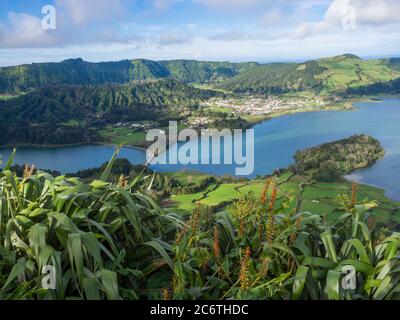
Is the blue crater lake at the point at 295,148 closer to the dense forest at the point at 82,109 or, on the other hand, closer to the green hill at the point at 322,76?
the dense forest at the point at 82,109

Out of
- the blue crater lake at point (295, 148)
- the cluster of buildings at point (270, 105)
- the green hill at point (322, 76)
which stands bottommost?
the blue crater lake at point (295, 148)

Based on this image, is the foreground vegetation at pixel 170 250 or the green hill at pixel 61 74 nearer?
the foreground vegetation at pixel 170 250

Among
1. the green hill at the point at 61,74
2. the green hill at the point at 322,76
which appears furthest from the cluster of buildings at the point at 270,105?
the green hill at the point at 61,74

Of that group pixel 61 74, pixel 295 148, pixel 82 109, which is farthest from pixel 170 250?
pixel 61 74

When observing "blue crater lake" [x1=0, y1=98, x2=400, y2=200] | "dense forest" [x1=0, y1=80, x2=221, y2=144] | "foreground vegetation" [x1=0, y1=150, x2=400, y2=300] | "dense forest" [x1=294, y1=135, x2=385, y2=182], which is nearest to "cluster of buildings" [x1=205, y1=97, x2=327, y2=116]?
"blue crater lake" [x1=0, y1=98, x2=400, y2=200]

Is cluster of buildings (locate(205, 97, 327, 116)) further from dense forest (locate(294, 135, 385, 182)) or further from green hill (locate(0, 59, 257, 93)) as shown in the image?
green hill (locate(0, 59, 257, 93))
